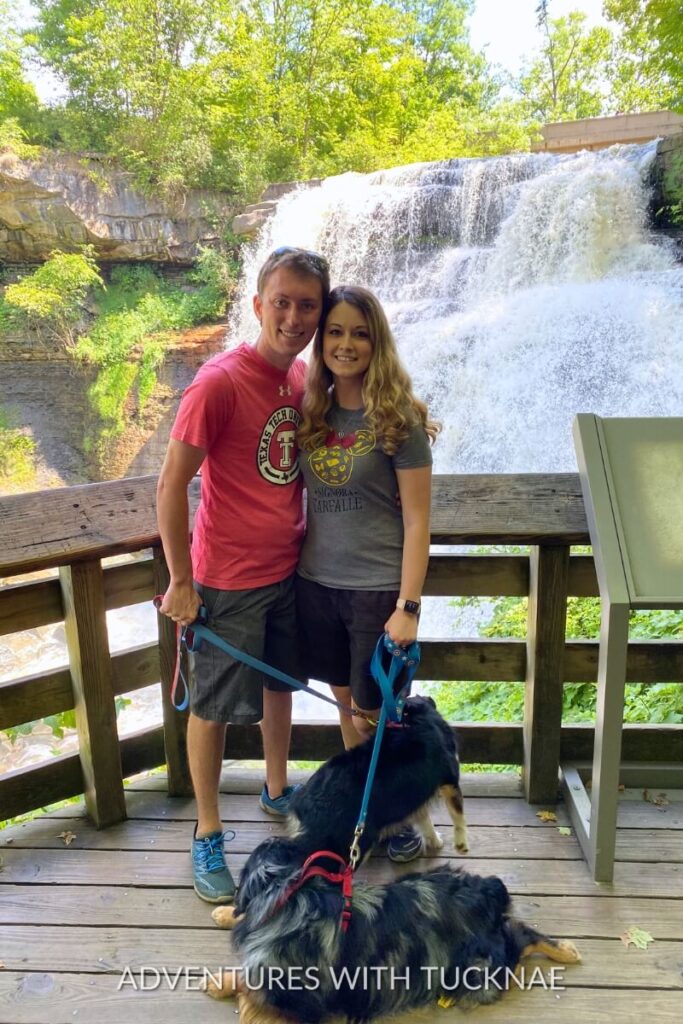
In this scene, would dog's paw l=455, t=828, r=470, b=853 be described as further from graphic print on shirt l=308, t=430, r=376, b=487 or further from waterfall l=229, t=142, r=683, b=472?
waterfall l=229, t=142, r=683, b=472

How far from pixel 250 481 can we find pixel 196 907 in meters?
1.14

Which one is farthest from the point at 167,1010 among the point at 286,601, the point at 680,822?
the point at 680,822

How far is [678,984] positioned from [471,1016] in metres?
0.49

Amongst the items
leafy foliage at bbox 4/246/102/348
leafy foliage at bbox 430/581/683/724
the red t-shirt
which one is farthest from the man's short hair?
leafy foliage at bbox 4/246/102/348

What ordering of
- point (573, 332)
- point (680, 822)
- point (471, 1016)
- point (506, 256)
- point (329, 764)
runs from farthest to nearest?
point (506, 256)
point (573, 332)
point (680, 822)
point (329, 764)
point (471, 1016)

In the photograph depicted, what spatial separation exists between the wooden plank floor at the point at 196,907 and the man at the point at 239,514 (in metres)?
0.18

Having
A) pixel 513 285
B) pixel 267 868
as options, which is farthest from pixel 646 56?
pixel 267 868

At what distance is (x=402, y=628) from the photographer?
1765 mm

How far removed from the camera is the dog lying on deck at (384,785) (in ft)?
5.49

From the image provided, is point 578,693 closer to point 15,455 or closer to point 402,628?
point 402,628

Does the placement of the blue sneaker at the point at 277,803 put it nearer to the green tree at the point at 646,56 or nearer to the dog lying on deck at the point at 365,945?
the dog lying on deck at the point at 365,945

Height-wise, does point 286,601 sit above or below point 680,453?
below

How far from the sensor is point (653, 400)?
25.0 ft

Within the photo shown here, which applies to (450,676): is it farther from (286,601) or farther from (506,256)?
(506,256)
